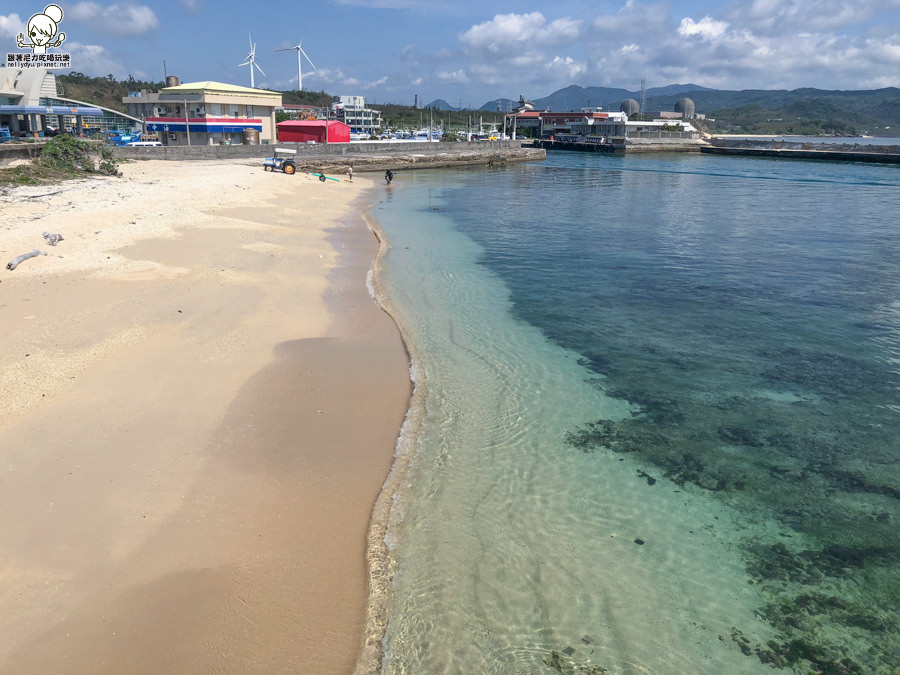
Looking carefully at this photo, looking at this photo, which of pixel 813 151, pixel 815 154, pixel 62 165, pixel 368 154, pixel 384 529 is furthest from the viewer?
pixel 813 151

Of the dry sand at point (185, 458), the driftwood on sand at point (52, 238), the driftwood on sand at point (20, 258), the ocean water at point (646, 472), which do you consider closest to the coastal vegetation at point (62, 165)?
the driftwood on sand at point (52, 238)

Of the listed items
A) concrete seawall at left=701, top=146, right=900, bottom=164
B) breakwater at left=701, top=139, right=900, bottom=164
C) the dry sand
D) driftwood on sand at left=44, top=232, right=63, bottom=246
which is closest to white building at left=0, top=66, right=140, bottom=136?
driftwood on sand at left=44, top=232, right=63, bottom=246

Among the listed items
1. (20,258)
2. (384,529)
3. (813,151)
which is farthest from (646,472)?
(813,151)

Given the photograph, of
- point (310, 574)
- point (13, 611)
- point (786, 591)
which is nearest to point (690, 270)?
point (786, 591)

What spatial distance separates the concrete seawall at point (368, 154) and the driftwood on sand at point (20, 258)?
3024cm

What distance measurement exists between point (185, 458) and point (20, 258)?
10131 millimetres

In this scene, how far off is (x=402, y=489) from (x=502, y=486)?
1.35 meters

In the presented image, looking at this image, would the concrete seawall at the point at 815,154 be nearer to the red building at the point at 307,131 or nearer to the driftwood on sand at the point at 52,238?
the red building at the point at 307,131

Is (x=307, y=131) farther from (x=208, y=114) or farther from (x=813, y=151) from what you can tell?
(x=813, y=151)

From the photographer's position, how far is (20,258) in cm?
1409

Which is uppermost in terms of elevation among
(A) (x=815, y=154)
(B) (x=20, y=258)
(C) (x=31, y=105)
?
(C) (x=31, y=105)

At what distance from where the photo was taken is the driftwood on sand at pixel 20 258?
1374cm

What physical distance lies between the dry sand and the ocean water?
807 mm

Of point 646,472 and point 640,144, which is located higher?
point 640,144
